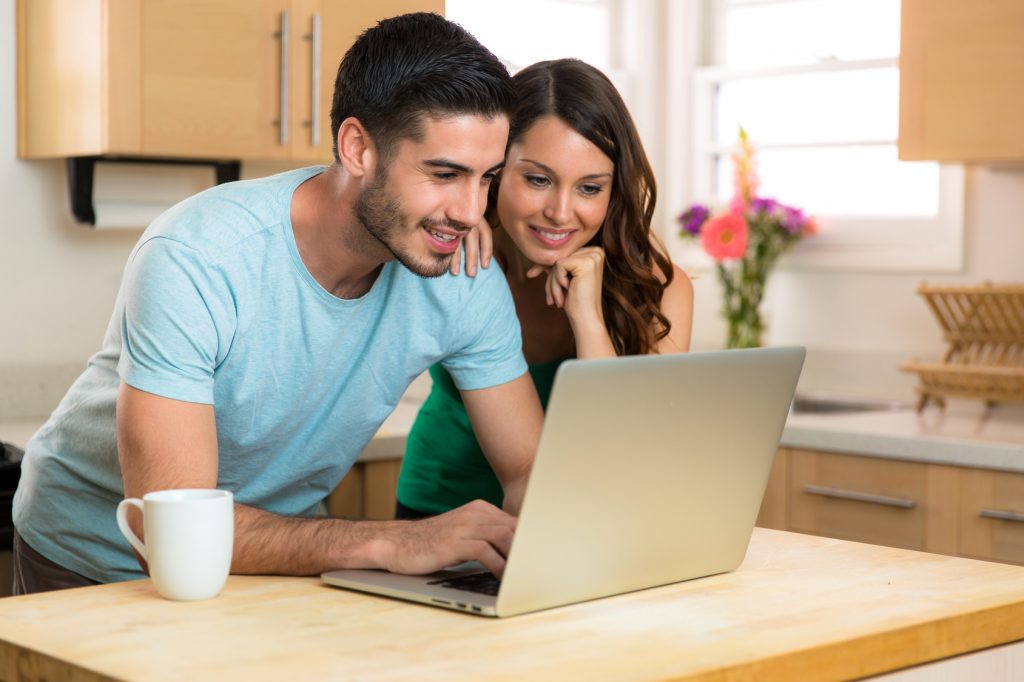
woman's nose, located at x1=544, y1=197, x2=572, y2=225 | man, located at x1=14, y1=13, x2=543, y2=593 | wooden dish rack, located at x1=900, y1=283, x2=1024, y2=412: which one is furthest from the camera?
wooden dish rack, located at x1=900, y1=283, x2=1024, y2=412

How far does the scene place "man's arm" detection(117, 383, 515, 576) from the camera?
144 cm

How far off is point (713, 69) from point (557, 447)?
11.0 feet

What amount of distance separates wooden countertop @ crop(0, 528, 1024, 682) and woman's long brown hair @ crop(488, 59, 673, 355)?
809mm

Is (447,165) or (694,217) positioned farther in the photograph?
(694,217)

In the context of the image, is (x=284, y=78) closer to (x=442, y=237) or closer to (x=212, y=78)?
(x=212, y=78)

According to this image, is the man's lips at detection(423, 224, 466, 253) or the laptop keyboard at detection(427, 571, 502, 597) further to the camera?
the man's lips at detection(423, 224, 466, 253)

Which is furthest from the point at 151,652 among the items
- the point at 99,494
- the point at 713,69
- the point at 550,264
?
the point at 713,69

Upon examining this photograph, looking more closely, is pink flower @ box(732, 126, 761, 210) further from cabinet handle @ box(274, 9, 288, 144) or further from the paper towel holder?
the paper towel holder

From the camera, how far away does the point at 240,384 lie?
168 centimetres

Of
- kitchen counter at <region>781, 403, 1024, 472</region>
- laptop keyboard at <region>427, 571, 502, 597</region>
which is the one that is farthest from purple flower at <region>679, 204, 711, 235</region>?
laptop keyboard at <region>427, 571, 502, 597</region>

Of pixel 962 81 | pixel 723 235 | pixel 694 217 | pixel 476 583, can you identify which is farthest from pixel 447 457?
pixel 694 217

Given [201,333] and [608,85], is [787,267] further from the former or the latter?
[201,333]

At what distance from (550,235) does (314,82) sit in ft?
4.30

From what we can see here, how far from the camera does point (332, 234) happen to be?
5.74 feet
